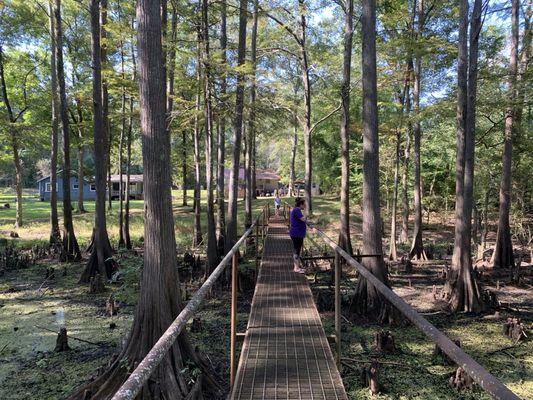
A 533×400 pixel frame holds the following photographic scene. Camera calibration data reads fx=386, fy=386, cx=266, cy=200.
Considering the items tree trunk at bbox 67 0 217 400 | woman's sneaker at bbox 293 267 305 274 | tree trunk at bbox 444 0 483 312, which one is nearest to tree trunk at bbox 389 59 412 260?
tree trunk at bbox 444 0 483 312

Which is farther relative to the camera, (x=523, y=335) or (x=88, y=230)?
(x=88, y=230)

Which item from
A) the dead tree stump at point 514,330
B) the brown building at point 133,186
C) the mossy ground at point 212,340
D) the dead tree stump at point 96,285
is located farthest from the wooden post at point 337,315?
the brown building at point 133,186

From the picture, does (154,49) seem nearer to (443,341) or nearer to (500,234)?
(443,341)

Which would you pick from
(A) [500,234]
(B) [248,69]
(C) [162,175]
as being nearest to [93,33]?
(B) [248,69]

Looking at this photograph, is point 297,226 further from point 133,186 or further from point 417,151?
point 133,186

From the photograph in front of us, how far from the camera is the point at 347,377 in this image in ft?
18.8

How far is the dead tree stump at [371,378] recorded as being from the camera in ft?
17.1

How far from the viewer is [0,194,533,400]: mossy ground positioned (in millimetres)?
5586

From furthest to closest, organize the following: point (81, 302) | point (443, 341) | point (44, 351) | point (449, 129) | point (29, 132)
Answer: point (449, 129) < point (29, 132) < point (81, 302) < point (44, 351) < point (443, 341)

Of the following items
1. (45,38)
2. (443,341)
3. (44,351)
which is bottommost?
(44,351)

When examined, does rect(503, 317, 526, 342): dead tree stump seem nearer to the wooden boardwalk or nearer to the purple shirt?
the wooden boardwalk

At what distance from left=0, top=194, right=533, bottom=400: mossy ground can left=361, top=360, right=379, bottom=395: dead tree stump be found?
0.39 ft

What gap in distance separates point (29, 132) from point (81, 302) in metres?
14.6

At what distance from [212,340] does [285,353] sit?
3359mm
